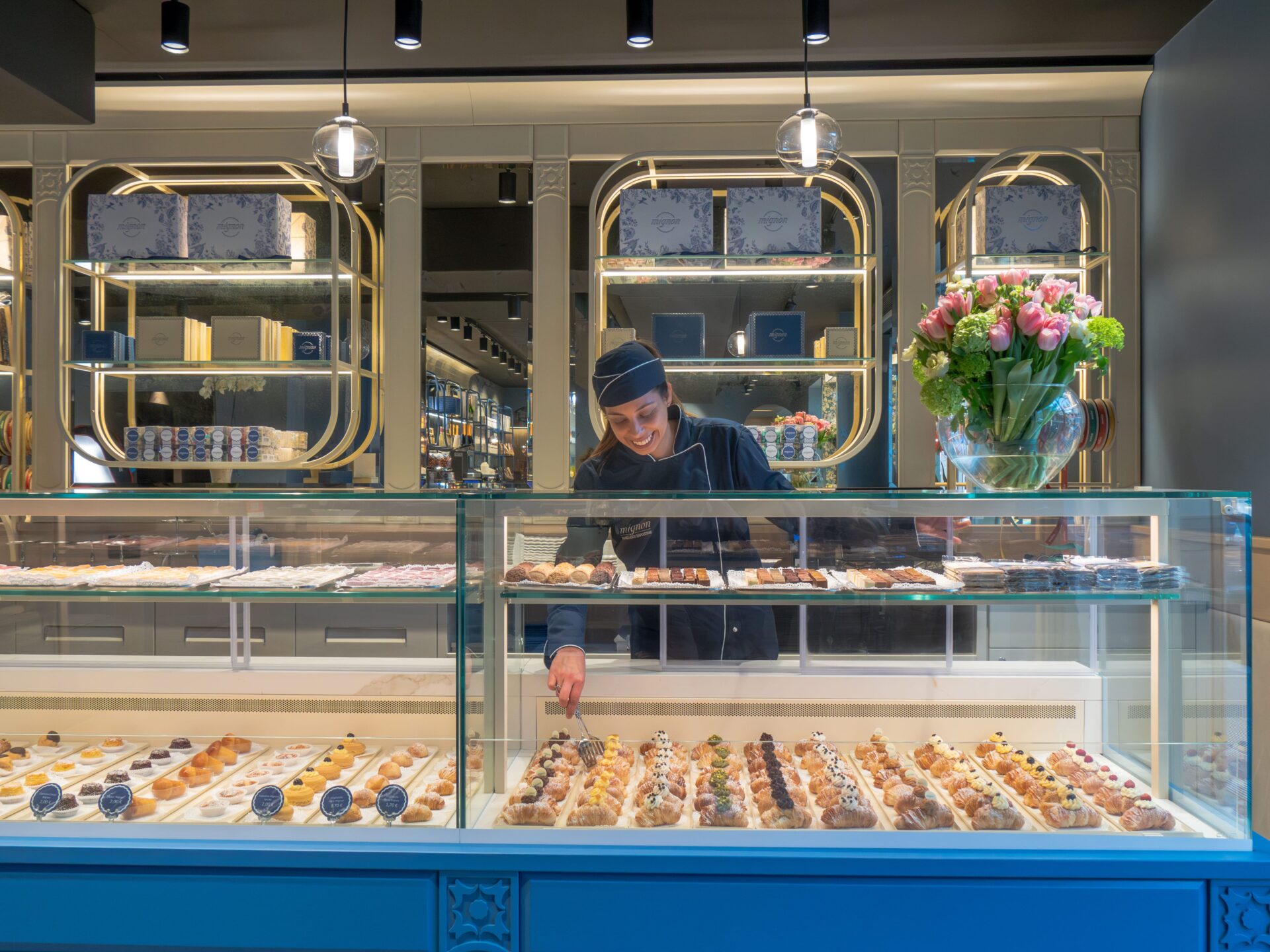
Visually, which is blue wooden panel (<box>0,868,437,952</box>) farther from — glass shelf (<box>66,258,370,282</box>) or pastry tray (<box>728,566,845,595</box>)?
glass shelf (<box>66,258,370,282</box>)

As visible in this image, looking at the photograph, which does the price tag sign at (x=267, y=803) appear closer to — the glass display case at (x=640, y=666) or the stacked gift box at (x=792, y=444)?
the glass display case at (x=640, y=666)

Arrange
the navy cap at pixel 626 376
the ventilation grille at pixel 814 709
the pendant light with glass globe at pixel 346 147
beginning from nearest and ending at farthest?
1. the ventilation grille at pixel 814 709
2. the navy cap at pixel 626 376
3. the pendant light with glass globe at pixel 346 147

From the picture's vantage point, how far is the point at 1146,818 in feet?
5.73

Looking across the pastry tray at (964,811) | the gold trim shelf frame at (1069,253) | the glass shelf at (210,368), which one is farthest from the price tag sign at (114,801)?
the gold trim shelf frame at (1069,253)

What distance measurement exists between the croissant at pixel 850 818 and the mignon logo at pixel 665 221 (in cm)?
298

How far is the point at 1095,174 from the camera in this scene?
13.4 feet

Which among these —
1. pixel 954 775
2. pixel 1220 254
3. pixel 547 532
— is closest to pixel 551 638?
pixel 547 532

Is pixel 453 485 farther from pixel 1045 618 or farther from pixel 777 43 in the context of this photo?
pixel 1045 618

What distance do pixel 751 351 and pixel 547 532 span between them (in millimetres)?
2489

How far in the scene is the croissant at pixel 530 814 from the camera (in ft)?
5.81

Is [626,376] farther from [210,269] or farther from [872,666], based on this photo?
[210,269]

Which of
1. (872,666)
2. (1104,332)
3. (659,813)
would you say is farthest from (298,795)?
(1104,332)

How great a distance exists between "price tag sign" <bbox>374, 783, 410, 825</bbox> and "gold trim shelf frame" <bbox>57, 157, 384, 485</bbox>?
2.64 meters

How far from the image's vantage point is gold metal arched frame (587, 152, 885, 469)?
412 cm
